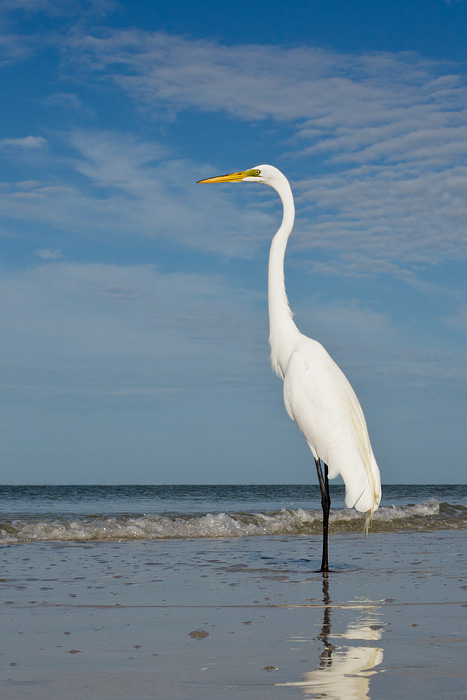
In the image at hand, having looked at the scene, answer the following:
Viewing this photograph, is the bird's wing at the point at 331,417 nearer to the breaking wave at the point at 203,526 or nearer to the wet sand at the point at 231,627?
the wet sand at the point at 231,627

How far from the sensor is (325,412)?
7.39 metres

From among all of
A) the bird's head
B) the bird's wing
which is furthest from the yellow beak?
the bird's wing

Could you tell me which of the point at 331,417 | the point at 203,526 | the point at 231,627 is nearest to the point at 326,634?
the point at 231,627

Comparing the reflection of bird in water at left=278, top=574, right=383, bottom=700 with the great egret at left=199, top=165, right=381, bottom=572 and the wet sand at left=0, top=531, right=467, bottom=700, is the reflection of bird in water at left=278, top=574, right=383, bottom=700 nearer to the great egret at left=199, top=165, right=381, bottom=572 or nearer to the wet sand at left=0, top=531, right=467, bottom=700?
the wet sand at left=0, top=531, right=467, bottom=700

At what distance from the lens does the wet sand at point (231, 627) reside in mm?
3449

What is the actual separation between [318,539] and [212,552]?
7.68 ft

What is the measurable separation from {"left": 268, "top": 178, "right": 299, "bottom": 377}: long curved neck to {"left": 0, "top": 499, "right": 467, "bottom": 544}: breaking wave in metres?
4.53

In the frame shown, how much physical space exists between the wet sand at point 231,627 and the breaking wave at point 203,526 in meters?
2.60

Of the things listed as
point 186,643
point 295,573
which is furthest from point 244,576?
point 186,643

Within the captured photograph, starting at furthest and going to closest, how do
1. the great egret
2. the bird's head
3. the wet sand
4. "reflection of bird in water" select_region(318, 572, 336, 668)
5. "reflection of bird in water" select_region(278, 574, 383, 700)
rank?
1. the bird's head
2. the great egret
3. "reflection of bird in water" select_region(318, 572, 336, 668)
4. the wet sand
5. "reflection of bird in water" select_region(278, 574, 383, 700)

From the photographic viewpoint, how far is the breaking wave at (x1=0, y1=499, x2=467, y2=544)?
11211 mm

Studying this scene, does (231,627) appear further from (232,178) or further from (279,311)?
(232,178)

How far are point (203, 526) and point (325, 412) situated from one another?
5196 mm

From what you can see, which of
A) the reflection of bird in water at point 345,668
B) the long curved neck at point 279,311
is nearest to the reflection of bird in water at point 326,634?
the reflection of bird in water at point 345,668
